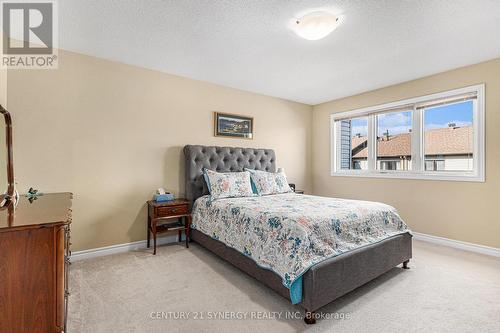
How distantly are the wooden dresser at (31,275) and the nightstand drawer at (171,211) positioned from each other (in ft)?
5.93

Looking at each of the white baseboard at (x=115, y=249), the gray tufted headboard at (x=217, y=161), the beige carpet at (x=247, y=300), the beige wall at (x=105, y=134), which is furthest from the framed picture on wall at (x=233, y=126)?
the beige carpet at (x=247, y=300)

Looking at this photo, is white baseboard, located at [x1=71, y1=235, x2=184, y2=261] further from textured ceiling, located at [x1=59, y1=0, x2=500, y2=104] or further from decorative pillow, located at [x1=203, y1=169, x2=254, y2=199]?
textured ceiling, located at [x1=59, y1=0, x2=500, y2=104]

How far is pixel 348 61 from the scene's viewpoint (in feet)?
10.2

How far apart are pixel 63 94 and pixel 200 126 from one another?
172 centimetres

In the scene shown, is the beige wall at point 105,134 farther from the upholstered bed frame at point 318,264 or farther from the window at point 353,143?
the window at point 353,143

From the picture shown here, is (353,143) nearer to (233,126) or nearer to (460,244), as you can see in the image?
(460,244)

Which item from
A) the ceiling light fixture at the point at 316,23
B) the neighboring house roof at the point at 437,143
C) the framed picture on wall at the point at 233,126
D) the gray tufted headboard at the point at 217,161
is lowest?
the gray tufted headboard at the point at 217,161

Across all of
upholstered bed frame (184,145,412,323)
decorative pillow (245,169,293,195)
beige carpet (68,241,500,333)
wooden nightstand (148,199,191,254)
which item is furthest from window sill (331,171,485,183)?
wooden nightstand (148,199,191,254)

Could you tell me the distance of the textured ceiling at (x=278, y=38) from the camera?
204cm

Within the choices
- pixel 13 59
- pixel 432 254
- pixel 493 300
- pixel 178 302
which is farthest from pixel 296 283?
pixel 13 59

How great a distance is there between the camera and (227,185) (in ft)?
11.0

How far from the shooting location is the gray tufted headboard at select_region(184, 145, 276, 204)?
350cm

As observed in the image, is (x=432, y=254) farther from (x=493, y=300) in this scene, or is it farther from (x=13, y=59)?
(x=13, y=59)

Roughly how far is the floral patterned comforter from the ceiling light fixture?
165cm
